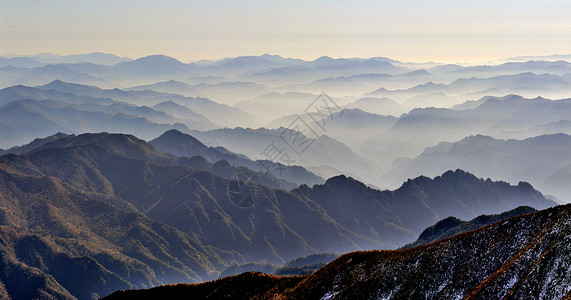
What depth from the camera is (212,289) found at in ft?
294

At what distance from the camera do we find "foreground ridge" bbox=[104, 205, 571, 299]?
50906 millimetres

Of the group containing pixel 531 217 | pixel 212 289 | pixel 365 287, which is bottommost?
pixel 212 289

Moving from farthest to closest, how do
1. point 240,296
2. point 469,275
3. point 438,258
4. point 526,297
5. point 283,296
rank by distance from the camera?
point 240,296
point 283,296
point 438,258
point 469,275
point 526,297

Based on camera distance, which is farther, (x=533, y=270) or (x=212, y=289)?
(x=212, y=289)

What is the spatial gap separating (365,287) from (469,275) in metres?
13.3

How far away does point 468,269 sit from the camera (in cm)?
6181

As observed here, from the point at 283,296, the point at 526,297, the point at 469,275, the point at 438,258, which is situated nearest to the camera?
the point at 526,297

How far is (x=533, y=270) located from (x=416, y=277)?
16.1 meters

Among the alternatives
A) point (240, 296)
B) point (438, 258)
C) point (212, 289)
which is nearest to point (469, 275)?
point (438, 258)

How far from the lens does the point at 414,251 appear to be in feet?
226

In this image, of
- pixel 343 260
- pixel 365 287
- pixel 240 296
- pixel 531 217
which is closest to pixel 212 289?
pixel 240 296

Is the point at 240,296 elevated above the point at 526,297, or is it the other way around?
the point at 526,297

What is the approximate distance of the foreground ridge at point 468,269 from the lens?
50.9 m

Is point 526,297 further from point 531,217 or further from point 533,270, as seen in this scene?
point 531,217
